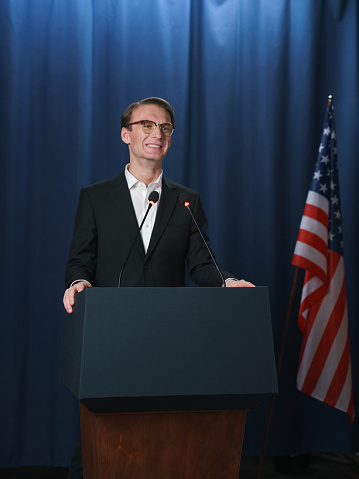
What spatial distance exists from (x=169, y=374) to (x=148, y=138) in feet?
3.61

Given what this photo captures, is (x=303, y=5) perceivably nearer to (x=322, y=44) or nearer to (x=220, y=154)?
(x=322, y=44)

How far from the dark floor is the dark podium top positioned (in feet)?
6.59

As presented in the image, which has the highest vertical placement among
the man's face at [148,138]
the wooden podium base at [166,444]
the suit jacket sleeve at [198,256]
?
the man's face at [148,138]

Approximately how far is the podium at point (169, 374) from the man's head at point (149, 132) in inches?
32.7

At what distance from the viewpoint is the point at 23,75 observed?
359 cm

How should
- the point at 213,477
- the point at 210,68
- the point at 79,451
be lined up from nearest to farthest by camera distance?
the point at 213,477
the point at 79,451
the point at 210,68

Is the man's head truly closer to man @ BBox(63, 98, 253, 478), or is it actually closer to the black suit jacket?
man @ BBox(63, 98, 253, 478)

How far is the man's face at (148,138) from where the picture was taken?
2320mm

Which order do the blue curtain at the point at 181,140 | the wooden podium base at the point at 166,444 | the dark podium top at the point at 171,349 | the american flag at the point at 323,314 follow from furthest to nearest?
the blue curtain at the point at 181,140
the american flag at the point at 323,314
the wooden podium base at the point at 166,444
the dark podium top at the point at 171,349

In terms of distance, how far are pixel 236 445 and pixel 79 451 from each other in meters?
1.03

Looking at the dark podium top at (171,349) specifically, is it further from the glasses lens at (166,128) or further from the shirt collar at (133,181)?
the glasses lens at (166,128)

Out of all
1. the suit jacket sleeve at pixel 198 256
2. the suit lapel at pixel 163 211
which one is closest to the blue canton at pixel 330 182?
the suit jacket sleeve at pixel 198 256

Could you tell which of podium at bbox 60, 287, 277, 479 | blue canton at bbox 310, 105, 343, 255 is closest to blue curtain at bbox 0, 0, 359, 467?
blue canton at bbox 310, 105, 343, 255

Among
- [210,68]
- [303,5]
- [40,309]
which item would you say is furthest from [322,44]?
[40,309]
